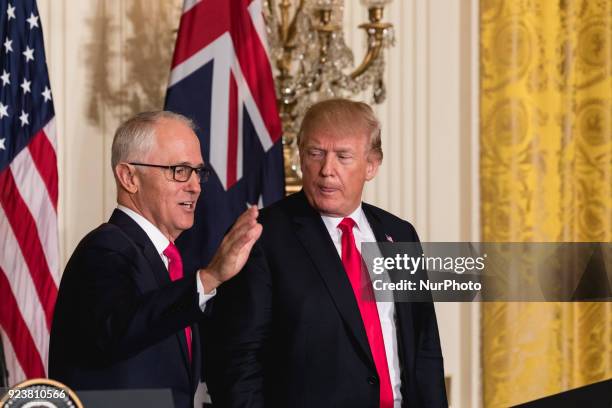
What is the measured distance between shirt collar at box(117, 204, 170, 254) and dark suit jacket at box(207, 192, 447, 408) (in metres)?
0.22

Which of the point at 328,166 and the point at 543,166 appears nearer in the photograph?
the point at 328,166

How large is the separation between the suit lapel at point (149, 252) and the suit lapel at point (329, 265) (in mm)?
404

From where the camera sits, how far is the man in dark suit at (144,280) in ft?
7.09

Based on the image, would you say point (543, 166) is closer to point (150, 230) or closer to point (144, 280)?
point (150, 230)

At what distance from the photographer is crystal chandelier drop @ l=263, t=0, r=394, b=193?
4379 millimetres

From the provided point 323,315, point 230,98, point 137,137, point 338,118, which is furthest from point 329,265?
point 230,98

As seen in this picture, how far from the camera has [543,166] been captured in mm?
5336

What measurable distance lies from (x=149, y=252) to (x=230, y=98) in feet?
6.88

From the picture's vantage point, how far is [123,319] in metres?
2.16

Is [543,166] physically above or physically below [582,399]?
above

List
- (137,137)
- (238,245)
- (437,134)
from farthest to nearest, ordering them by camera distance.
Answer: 1. (437,134)
2. (137,137)
3. (238,245)

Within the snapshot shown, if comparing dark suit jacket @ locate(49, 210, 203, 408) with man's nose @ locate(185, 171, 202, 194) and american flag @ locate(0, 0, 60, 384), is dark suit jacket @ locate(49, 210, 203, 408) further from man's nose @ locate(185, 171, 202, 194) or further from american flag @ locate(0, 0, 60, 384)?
american flag @ locate(0, 0, 60, 384)

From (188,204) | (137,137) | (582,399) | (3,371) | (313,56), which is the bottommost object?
(3,371)

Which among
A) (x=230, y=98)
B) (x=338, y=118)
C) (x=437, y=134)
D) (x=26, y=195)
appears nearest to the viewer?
(x=338, y=118)
